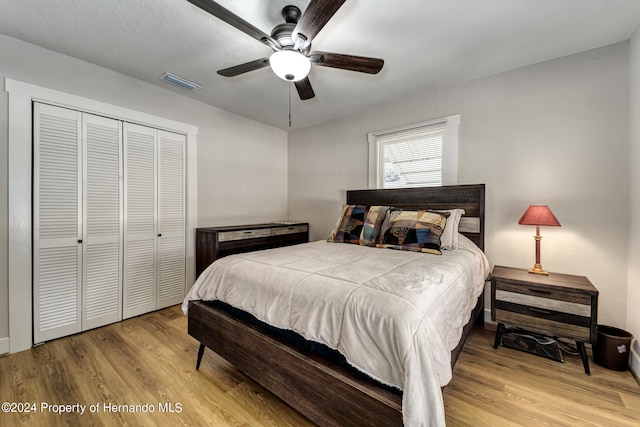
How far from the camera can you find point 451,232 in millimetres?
2518

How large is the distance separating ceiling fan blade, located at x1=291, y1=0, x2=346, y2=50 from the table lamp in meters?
2.18

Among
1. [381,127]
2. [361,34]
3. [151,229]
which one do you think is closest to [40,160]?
[151,229]

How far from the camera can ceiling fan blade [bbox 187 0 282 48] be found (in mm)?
1349

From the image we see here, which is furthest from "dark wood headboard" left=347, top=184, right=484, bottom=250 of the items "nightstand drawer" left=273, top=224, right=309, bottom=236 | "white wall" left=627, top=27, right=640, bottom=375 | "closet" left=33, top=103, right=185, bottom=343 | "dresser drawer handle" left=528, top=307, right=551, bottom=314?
"closet" left=33, top=103, right=185, bottom=343

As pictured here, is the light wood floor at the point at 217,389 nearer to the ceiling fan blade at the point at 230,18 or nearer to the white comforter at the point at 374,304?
the white comforter at the point at 374,304

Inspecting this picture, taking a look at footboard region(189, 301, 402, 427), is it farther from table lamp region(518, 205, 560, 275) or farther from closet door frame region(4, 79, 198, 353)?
table lamp region(518, 205, 560, 275)

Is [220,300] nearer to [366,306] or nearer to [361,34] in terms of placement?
[366,306]

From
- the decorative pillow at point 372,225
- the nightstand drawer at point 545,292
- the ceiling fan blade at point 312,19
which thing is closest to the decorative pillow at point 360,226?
the decorative pillow at point 372,225

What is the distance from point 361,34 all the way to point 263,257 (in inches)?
75.2

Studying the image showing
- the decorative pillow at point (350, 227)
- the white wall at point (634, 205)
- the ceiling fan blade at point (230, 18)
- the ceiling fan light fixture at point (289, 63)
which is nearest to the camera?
the ceiling fan blade at point (230, 18)

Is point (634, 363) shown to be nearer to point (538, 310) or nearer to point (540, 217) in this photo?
point (538, 310)

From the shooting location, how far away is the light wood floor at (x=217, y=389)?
149 centimetres

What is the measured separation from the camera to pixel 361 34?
2.09 metres

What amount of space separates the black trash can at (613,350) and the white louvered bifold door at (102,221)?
4.23 m
